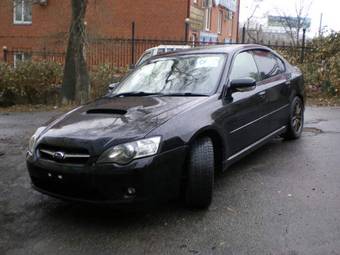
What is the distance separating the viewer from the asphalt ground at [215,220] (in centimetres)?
377

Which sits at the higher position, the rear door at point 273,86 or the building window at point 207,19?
the building window at point 207,19

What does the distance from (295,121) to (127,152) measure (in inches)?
157

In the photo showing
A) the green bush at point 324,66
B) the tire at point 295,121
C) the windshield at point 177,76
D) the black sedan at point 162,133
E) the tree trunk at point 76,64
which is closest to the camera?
the black sedan at point 162,133

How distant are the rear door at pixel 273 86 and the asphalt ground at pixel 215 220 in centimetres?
66

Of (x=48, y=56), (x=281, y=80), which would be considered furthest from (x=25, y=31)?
(x=281, y=80)

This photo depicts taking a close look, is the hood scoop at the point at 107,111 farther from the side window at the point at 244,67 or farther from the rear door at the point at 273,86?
the rear door at the point at 273,86

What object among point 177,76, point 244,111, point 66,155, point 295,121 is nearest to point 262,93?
point 244,111

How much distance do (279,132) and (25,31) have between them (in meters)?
25.5

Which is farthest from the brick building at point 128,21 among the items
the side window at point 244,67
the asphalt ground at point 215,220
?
the asphalt ground at point 215,220

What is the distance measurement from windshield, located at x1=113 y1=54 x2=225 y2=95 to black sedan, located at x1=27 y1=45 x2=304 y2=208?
0.04ft

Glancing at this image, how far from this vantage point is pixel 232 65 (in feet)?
Answer: 17.7

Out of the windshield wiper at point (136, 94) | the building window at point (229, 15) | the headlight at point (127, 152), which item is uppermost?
the building window at point (229, 15)

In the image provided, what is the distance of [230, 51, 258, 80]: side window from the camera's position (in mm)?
5446

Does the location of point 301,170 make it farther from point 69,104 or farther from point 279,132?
point 69,104
